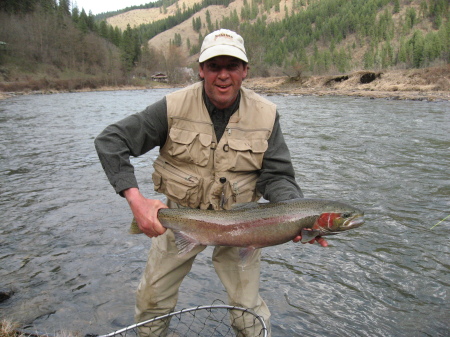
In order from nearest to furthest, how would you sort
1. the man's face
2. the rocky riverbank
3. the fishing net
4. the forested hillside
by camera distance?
the man's face, the fishing net, the rocky riverbank, the forested hillside

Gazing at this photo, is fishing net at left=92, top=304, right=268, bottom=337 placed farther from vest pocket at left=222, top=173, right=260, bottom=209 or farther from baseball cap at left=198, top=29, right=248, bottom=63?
baseball cap at left=198, top=29, right=248, bottom=63

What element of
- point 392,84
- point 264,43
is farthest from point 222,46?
point 264,43

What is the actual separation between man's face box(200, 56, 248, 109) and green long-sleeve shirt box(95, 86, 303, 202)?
0.18 metres

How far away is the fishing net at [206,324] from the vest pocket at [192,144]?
1.05 metres

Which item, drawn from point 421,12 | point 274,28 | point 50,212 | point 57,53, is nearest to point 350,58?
point 421,12

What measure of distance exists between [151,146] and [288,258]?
2996 mm

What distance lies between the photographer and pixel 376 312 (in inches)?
154

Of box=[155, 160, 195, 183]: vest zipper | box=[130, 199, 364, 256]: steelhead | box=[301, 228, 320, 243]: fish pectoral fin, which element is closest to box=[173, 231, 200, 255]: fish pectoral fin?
box=[130, 199, 364, 256]: steelhead

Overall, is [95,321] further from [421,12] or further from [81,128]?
[421,12]

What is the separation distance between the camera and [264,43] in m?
113

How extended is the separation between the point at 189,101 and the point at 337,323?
2604 millimetres

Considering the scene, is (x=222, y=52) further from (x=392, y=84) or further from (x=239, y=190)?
(x=392, y=84)

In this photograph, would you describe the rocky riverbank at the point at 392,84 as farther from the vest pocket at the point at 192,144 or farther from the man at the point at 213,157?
the vest pocket at the point at 192,144

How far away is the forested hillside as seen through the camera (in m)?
58.8
